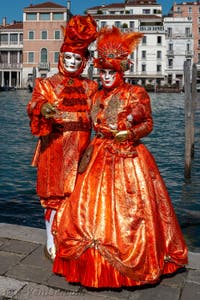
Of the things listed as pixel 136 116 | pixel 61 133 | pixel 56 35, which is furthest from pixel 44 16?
pixel 136 116

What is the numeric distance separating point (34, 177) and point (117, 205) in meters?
6.36

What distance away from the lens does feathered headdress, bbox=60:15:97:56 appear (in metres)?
3.29

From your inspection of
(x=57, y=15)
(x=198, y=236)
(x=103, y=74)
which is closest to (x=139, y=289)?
(x=103, y=74)

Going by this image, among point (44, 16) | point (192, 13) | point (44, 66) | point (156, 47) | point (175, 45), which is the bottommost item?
point (44, 66)

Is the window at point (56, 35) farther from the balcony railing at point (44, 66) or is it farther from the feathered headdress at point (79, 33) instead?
the feathered headdress at point (79, 33)

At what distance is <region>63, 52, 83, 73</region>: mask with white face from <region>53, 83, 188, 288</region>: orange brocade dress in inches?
14.1

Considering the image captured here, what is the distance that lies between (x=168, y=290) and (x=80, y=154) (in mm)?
1172

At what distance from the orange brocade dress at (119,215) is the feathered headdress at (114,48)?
179mm

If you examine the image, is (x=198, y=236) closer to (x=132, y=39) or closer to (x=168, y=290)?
(x=168, y=290)

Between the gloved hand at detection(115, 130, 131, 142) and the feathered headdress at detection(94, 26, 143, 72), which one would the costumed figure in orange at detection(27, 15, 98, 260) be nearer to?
the feathered headdress at detection(94, 26, 143, 72)

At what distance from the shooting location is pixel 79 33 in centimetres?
330

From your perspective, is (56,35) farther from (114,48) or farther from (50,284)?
(50,284)

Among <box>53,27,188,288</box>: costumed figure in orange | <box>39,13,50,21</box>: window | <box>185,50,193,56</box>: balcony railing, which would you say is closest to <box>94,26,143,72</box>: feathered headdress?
<box>53,27,188,288</box>: costumed figure in orange

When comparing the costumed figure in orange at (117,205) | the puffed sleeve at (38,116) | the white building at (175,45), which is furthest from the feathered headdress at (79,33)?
the white building at (175,45)
